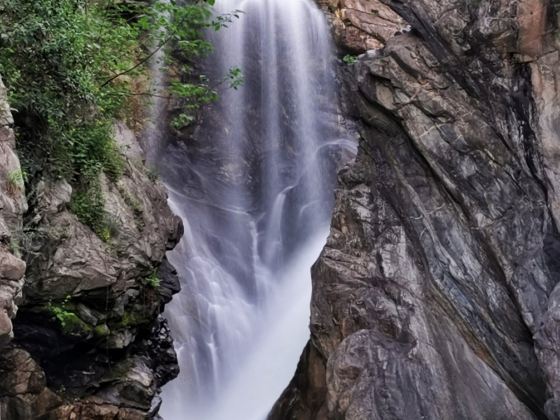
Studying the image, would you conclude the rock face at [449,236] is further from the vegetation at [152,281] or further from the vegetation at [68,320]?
the vegetation at [68,320]

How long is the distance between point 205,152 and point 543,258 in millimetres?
11179

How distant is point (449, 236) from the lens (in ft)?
26.4

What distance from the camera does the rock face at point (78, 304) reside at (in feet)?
22.7

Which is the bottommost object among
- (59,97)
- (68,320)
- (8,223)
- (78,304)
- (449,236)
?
(68,320)

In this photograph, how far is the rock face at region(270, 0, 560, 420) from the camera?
23.1 ft

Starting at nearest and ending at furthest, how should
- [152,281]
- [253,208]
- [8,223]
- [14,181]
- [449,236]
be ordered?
[8,223], [14,181], [449,236], [152,281], [253,208]

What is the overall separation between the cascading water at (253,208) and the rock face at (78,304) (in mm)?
2084

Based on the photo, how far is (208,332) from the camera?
11.8 meters

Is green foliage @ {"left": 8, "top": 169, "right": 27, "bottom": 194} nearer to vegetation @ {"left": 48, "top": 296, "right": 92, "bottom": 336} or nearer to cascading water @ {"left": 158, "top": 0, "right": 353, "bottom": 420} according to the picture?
vegetation @ {"left": 48, "top": 296, "right": 92, "bottom": 336}

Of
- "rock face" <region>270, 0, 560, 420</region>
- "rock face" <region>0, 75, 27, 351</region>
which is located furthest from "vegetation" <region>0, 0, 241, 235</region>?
"rock face" <region>270, 0, 560, 420</region>

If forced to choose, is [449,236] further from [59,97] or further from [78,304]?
[59,97]

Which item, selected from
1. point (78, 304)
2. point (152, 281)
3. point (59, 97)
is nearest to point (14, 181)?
point (59, 97)

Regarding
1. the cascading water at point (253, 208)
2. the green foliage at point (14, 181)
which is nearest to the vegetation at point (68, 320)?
the green foliage at point (14, 181)

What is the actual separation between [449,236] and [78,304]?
482cm
